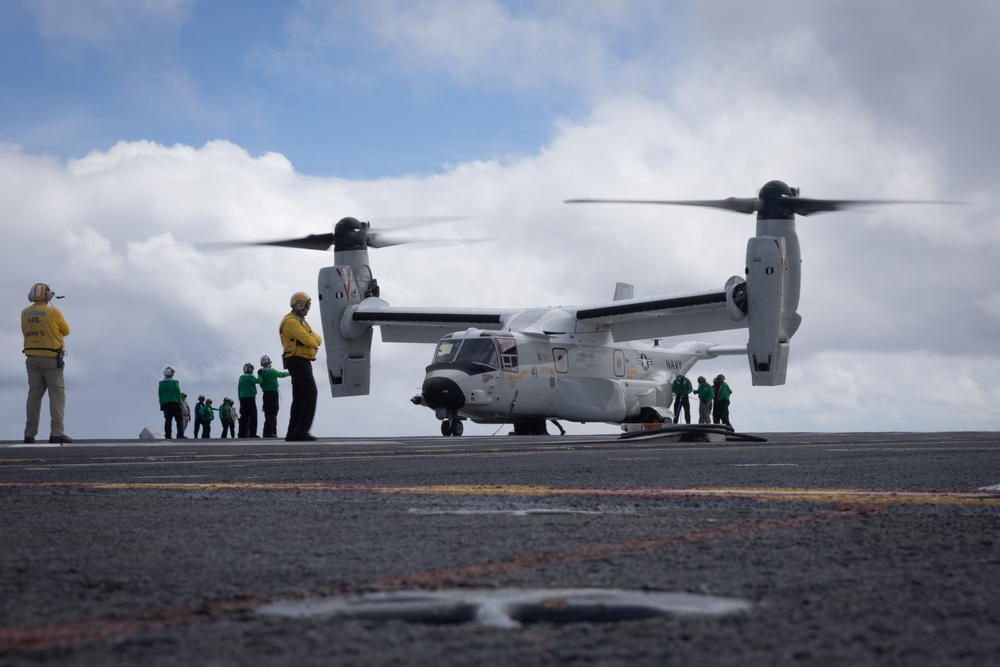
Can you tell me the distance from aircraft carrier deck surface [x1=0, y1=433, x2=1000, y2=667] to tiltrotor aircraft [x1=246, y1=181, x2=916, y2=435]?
18882 mm

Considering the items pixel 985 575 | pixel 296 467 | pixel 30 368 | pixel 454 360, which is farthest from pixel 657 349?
pixel 985 575

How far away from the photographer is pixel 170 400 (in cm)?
2566

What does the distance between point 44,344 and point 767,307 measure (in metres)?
14.3

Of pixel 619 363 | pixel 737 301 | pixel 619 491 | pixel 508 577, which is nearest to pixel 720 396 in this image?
pixel 619 363

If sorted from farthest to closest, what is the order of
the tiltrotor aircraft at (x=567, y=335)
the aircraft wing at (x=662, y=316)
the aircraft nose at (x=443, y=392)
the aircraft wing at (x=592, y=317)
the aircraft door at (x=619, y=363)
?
the aircraft door at (x=619, y=363)
the aircraft wing at (x=592, y=317)
the aircraft wing at (x=662, y=316)
the aircraft nose at (x=443, y=392)
the tiltrotor aircraft at (x=567, y=335)

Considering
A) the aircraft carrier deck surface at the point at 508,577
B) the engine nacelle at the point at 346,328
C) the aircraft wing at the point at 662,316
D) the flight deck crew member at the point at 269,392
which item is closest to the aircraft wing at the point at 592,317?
the aircraft wing at the point at 662,316

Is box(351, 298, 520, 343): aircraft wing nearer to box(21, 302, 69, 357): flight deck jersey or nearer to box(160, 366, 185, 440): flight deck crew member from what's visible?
box(160, 366, 185, 440): flight deck crew member

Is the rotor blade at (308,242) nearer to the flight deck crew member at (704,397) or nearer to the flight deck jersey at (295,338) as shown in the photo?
the flight deck crew member at (704,397)

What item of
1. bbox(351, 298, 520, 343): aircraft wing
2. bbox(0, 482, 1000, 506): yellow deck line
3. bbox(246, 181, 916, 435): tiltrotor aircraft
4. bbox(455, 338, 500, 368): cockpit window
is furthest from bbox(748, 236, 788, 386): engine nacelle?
bbox(0, 482, 1000, 506): yellow deck line

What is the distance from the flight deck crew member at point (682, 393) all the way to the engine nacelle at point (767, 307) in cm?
788

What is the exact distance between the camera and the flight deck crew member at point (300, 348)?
570 inches

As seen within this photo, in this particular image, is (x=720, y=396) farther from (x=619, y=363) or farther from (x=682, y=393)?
(x=619, y=363)

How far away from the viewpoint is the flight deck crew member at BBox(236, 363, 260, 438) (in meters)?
25.3

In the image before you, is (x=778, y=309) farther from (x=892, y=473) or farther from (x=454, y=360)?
(x=892, y=473)
